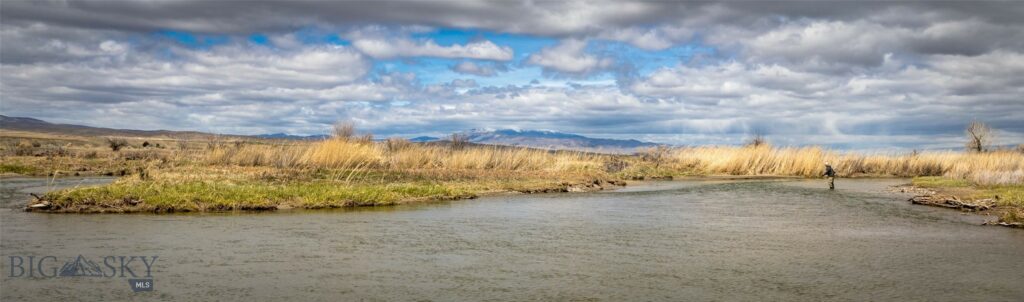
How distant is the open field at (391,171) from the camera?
19.1 meters

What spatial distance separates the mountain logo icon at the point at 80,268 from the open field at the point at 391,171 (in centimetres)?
718

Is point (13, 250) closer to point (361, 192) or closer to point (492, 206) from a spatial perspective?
point (361, 192)

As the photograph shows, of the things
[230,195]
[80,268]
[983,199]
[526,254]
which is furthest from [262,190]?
[983,199]

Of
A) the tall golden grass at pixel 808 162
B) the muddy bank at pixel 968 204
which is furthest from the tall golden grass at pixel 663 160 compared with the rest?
the muddy bank at pixel 968 204

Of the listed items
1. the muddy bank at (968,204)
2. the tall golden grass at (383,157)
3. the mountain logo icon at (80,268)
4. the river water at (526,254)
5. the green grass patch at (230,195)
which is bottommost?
the mountain logo icon at (80,268)

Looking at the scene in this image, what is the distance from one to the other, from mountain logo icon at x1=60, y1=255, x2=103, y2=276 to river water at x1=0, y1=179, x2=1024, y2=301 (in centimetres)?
17

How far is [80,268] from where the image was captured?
1062cm

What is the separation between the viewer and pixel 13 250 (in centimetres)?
1196

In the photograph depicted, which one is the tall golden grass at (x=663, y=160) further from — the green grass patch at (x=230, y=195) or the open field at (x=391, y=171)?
the green grass patch at (x=230, y=195)

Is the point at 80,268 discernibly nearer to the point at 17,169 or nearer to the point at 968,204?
the point at 968,204

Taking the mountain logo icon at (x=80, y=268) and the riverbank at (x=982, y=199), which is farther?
the riverbank at (x=982, y=199)

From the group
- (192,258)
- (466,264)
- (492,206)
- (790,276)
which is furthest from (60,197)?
(790,276)

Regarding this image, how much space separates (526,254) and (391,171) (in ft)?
58.2

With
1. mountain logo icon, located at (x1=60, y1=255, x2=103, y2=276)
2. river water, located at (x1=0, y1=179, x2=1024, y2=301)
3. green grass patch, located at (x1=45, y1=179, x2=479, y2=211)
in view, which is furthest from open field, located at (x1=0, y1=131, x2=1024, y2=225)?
mountain logo icon, located at (x1=60, y1=255, x2=103, y2=276)
